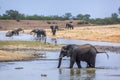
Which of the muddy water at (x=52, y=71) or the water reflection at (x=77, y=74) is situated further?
the muddy water at (x=52, y=71)

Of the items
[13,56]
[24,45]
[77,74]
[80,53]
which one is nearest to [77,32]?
[24,45]

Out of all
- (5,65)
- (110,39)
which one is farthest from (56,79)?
(110,39)

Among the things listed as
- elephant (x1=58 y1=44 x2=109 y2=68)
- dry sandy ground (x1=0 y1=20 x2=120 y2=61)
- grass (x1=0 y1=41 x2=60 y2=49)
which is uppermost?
elephant (x1=58 y1=44 x2=109 y2=68)

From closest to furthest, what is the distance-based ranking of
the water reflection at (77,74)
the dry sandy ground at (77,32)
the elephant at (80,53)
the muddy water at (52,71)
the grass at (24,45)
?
the water reflection at (77,74) < the muddy water at (52,71) < the elephant at (80,53) < the dry sandy ground at (77,32) < the grass at (24,45)

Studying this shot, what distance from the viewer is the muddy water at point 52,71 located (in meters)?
22.8

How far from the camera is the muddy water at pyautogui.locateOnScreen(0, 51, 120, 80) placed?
22844 millimetres

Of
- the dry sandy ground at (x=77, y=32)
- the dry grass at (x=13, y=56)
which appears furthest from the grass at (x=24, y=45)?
the dry sandy ground at (x=77, y=32)

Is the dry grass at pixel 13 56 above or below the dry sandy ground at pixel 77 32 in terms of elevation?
above

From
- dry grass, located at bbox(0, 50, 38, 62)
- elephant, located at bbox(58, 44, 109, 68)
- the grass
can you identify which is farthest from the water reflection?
the grass

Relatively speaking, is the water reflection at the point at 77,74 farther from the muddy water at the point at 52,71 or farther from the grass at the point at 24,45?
the grass at the point at 24,45

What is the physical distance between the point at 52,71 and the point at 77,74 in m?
1.89

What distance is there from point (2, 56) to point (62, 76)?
915 cm

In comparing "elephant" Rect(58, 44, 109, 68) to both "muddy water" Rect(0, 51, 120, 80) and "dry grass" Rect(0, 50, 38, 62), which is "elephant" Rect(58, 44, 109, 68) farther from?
"dry grass" Rect(0, 50, 38, 62)

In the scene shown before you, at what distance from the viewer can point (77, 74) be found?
23938 mm
